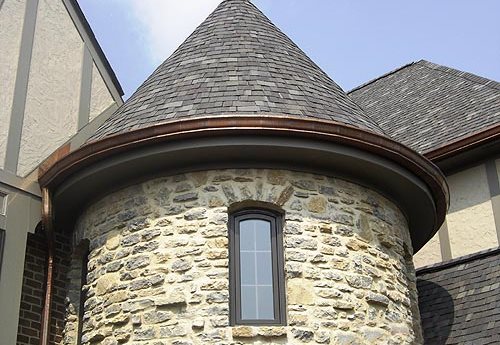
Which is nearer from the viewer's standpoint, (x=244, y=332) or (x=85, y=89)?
(x=244, y=332)

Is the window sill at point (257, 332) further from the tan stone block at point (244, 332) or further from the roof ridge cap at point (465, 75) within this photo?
the roof ridge cap at point (465, 75)

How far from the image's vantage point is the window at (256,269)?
7852mm

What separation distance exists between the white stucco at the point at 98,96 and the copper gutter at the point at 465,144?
512 centimetres

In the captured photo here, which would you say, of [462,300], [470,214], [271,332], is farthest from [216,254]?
[470,214]

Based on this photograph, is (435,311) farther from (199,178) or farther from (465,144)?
(199,178)

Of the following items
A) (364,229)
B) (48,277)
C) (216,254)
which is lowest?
(216,254)

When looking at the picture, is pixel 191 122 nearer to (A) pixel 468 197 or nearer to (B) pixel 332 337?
(B) pixel 332 337

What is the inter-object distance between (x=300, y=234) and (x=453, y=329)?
2.72 meters

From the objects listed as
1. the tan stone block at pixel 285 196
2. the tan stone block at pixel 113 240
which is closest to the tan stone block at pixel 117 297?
the tan stone block at pixel 113 240

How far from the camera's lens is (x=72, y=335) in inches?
360

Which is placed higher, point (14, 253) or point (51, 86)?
point (51, 86)

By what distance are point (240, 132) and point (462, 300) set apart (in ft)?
13.0

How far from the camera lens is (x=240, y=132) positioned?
8.14 meters

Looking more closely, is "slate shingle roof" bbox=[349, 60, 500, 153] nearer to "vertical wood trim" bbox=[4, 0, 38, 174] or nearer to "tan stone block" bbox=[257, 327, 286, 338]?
"tan stone block" bbox=[257, 327, 286, 338]
